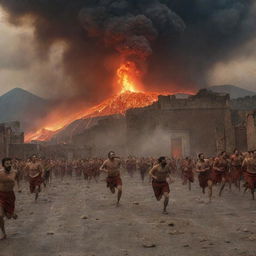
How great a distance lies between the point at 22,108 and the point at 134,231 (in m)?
124

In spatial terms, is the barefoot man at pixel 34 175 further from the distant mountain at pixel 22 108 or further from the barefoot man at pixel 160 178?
the distant mountain at pixel 22 108

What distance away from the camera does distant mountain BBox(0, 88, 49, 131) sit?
11051cm

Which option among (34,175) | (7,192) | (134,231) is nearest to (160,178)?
(134,231)

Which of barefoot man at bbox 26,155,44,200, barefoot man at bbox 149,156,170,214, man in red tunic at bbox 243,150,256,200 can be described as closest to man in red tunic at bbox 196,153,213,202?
man in red tunic at bbox 243,150,256,200

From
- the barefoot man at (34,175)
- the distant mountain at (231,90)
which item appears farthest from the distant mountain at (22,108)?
the barefoot man at (34,175)

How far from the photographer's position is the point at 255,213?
897cm

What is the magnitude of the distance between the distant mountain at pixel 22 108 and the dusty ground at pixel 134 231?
95.9 m

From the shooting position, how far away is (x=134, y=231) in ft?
23.4

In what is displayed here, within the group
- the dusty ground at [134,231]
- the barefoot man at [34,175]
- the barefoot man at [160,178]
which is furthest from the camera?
the barefoot man at [34,175]

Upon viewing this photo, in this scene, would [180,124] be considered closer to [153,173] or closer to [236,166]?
[236,166]

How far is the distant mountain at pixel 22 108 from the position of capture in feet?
363

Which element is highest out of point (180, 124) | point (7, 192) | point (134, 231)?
point (180, 124)

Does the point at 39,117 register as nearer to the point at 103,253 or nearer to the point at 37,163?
the point at 37,163

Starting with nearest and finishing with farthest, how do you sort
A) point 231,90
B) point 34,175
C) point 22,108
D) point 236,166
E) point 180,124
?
point 34,175
point 236,166
point 180,124
point 22,108
point 231,90
